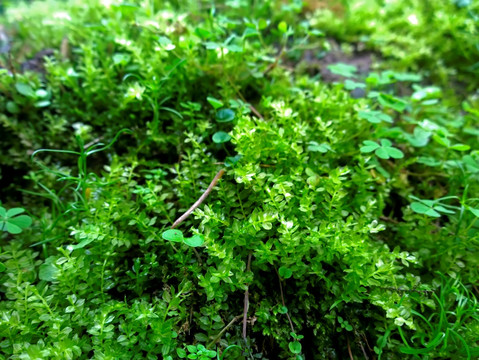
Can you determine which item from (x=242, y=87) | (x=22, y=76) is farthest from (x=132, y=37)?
(x=242, y=87)

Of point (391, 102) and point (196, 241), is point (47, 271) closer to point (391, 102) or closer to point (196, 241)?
point (196, 241)

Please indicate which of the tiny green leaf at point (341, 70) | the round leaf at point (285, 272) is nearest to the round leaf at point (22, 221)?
the round leaf at point (285, 272)

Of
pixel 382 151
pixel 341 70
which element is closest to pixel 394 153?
pixel 382 151

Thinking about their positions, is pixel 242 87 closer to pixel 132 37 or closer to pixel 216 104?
pixel 216 104

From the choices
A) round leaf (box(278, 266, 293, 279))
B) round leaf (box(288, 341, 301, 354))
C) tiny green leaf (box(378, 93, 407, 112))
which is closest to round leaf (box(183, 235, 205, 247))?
round leaf (box(278, 266, 293, 279))

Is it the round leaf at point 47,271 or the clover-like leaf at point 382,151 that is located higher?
the clover-like leaf at point 382,151

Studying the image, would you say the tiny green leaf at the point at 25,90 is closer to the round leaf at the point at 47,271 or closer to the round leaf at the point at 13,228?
the round leaf at the point at 13,228

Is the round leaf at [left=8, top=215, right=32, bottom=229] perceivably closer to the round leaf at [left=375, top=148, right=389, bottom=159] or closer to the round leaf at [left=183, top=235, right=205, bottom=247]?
the round leaf at [left=183, top=235, right=205, bottom=247]
